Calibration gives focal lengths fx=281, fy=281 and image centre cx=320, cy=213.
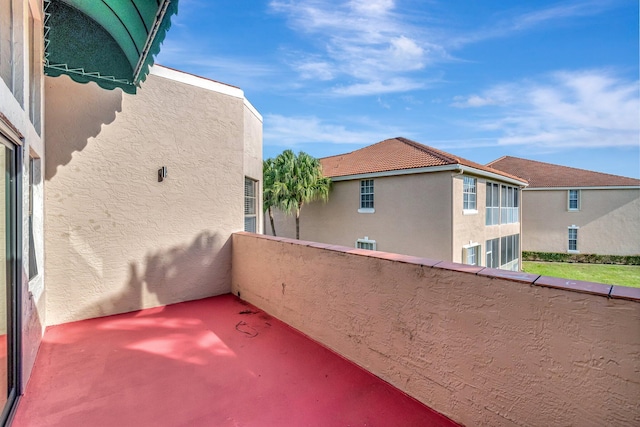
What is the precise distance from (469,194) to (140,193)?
15251mm

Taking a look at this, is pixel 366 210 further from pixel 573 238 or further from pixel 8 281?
pixel 573 238

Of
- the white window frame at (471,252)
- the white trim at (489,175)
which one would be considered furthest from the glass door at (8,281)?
the white window frame at (471,252)

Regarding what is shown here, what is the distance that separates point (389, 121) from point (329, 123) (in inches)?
345

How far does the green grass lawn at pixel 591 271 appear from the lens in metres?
20.1

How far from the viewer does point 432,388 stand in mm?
3279

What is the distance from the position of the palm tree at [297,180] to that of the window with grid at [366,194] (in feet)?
8.27

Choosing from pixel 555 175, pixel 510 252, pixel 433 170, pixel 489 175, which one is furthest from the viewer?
pixel 555 175

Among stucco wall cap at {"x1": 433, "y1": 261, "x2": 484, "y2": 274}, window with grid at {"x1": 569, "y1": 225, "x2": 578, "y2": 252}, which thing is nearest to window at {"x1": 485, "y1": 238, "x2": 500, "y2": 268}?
window with grid at {"x1": 569, "y1": 225, "x2": 578, "y2": 252}

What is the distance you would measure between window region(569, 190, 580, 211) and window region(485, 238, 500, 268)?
45.9ft

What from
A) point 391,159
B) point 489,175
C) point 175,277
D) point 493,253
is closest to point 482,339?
point 175,277

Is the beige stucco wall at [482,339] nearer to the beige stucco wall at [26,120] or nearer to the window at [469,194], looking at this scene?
the beige stucco wall at [26,120]

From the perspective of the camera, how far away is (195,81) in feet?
23.4

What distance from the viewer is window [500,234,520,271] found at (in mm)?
19547

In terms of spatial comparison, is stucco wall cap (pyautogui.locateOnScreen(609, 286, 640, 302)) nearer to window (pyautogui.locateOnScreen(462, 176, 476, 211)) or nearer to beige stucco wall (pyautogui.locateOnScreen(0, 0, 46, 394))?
beige stucco wall (pyautogui.locateOnScreen(0, 0, 46, 394))
